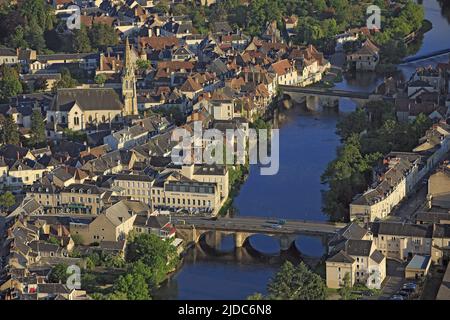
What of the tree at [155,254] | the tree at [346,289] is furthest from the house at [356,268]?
the tree at [155,254]

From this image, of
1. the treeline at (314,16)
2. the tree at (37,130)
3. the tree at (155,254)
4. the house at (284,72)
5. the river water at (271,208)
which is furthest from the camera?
the treeline at (314,16)

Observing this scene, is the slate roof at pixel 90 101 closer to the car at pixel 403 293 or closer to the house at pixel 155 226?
the house at pixel 155 226

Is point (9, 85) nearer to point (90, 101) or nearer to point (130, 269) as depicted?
point (90, 101)

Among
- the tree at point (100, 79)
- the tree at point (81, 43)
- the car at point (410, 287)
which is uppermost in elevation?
the tree at point (81, 43)

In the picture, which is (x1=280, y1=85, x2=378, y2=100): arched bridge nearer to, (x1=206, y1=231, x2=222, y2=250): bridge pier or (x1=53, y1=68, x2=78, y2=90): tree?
(x1=53, y1=68, x2=78, y2=90): tree

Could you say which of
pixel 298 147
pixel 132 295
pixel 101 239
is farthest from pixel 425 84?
pixel 132 295
